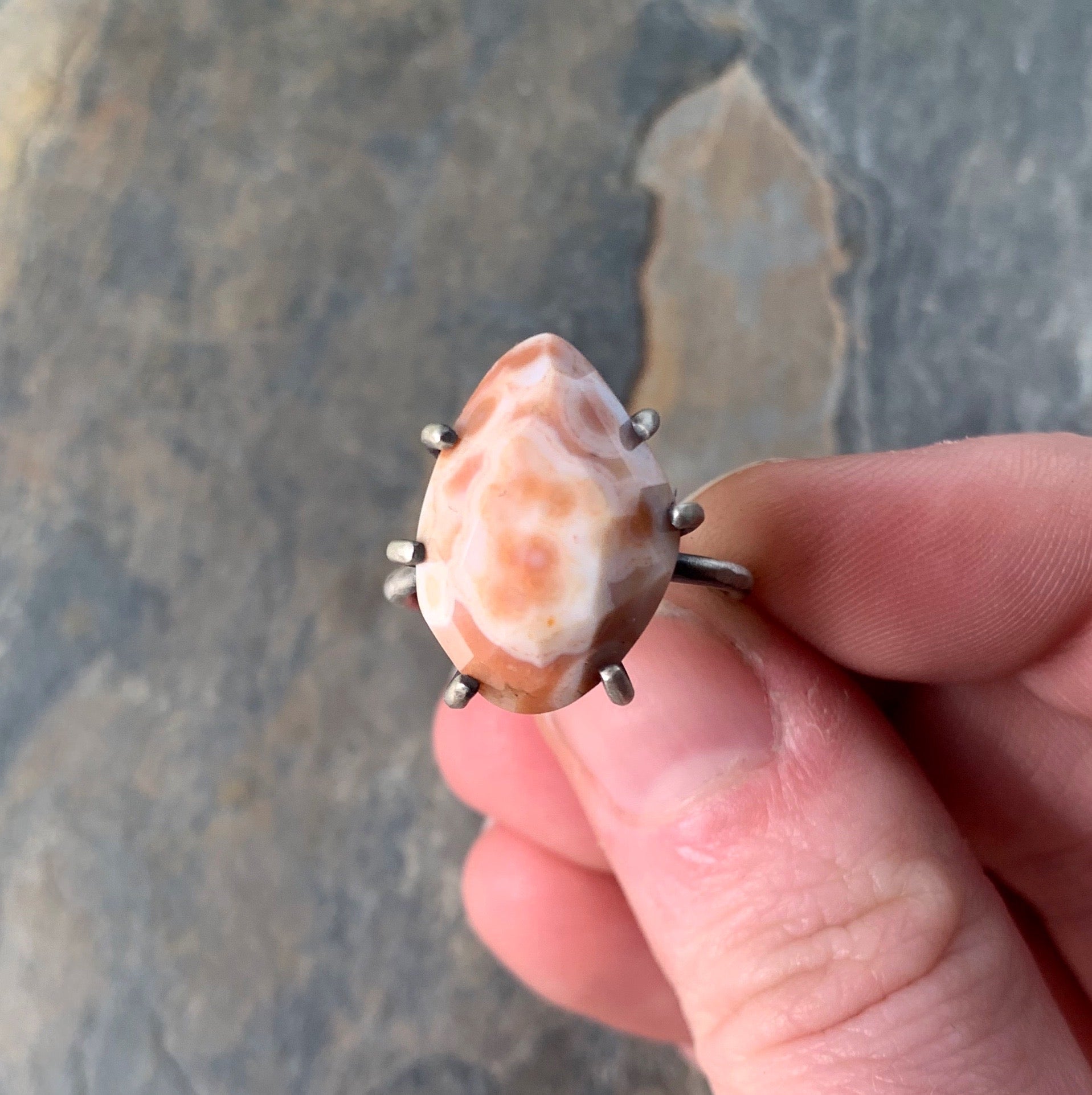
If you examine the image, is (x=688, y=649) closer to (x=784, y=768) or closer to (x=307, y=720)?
(x=784, y=768)

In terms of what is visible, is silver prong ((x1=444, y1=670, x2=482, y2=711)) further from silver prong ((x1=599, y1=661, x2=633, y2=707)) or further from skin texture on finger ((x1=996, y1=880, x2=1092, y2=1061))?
skin texture on finger ((x1=996, y1=880, x2=1092, y2=1061))

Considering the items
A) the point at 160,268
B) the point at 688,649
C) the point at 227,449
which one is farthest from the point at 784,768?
the point at 160,268

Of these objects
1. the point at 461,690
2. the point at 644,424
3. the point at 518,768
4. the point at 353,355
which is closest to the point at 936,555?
the point at 644,424

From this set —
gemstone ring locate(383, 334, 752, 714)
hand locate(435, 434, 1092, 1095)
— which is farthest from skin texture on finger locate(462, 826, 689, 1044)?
gemstone ring locate(383, 334, 752, 714)

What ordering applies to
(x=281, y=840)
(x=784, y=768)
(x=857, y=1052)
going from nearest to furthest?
(x=857, y=1052) < (x=784, y=768) < (x=281, y=840)

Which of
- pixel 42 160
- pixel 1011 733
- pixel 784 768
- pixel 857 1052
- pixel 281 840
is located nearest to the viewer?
pixel 857 1052
